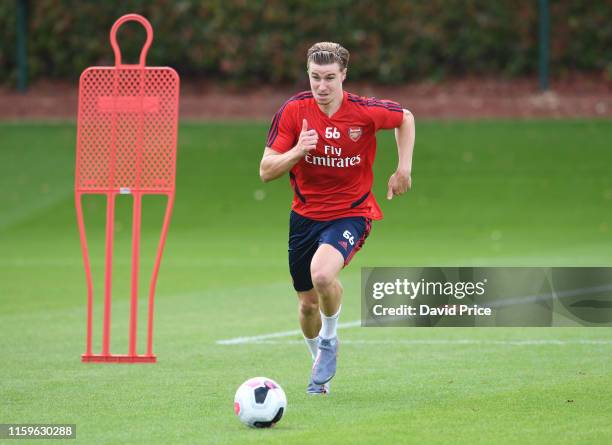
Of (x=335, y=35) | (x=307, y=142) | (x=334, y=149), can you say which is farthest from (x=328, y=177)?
(x=335, y=35)

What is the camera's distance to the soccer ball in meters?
7.61

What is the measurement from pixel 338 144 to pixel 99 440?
2.94 meters

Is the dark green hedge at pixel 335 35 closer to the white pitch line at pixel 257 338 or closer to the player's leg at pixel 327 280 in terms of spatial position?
the white pitch line at pixel 257 338

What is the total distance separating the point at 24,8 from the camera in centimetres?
2797

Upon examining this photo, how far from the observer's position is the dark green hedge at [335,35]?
2650cm

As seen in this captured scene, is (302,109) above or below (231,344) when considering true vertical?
above

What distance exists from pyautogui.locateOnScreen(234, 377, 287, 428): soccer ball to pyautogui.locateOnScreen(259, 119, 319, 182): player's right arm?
1.65 metres

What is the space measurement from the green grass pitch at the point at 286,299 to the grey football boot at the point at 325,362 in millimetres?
166

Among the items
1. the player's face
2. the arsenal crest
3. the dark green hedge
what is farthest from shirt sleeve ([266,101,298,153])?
the dark green hedge

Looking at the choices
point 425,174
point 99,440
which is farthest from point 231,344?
point 425,174

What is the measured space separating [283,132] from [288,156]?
0.43 metres

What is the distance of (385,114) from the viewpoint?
9.23m

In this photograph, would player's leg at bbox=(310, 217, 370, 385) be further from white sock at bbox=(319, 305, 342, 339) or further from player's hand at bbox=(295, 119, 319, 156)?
player's hand at bbox=(295, 119, 319, 156)

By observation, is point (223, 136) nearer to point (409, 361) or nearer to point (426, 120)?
point (426, 120)
